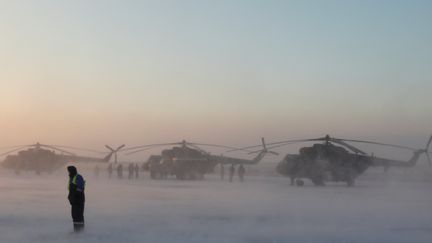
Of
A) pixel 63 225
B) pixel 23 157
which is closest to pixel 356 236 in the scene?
pixel 63 225

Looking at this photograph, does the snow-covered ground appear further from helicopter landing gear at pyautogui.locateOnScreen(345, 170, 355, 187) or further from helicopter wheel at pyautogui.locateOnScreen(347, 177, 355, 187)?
helicopter wheel at pyautogui.locateOnScreen(347, 177, 355, 187)

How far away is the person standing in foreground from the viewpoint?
12.2 metres

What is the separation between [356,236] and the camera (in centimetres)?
1133

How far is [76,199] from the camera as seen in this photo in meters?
12.3

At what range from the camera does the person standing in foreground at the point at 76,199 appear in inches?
479

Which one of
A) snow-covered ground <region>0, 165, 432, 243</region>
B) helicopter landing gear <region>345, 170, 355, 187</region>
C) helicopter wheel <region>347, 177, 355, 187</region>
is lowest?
snow-covered ground <region>0, 165, 432, 243</region>

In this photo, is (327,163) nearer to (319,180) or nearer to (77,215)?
(319,180)

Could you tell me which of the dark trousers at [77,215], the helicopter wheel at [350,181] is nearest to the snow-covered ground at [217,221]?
the dark trousers at [77,215]

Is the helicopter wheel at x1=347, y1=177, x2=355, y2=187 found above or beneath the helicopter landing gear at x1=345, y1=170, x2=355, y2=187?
beneath

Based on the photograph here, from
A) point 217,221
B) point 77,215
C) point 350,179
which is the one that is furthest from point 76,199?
point 350,179

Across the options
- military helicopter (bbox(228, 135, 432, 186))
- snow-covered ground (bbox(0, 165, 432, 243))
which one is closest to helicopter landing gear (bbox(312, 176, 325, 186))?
military helicopter (bbox(228, 135, 432, 186))

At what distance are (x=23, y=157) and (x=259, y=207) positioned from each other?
132 feet

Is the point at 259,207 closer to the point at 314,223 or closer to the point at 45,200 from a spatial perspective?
the point at 314,223

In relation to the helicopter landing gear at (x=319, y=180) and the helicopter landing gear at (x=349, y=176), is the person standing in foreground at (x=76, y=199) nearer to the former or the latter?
the helicopter landing gear at (x=319, y=180)
